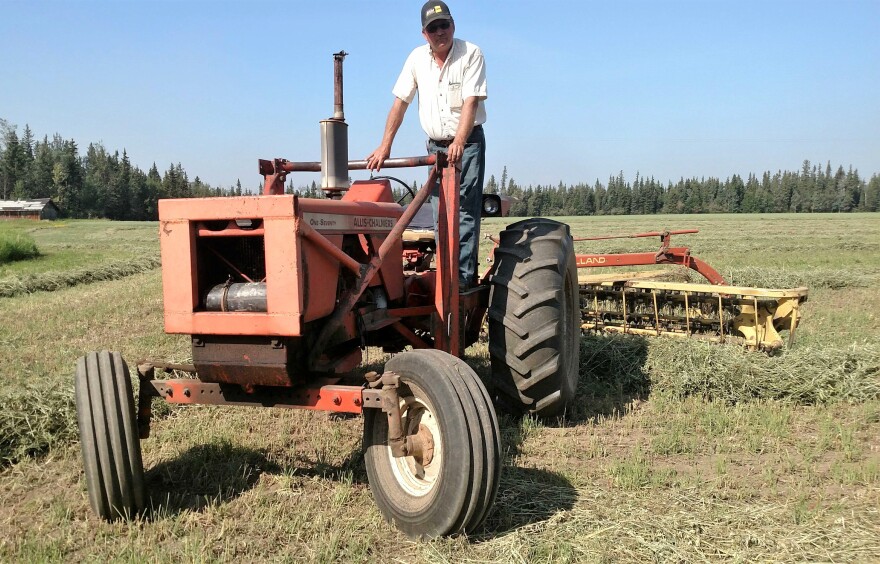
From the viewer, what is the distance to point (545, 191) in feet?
337

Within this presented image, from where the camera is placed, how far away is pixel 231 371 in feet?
10.9

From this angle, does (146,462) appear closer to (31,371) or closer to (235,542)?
(235,542)

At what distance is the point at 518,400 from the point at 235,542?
2024 millimetres

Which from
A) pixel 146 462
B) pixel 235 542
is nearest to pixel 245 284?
pixel 235 542

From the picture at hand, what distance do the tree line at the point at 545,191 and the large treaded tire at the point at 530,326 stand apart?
73.5m

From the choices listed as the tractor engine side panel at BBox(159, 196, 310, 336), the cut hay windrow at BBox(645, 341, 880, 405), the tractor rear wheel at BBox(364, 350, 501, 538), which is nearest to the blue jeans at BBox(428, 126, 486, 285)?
the tractor engine side panel at BBox(159, 196, 310, 336)

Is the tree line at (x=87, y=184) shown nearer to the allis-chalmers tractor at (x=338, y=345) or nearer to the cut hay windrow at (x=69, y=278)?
the cut hay windrow at (x=69, y=278)

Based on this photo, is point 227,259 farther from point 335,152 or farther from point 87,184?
point 87,184

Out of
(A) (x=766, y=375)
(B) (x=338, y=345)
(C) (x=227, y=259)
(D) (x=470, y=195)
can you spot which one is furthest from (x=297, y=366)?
(A) (x=766, y=375)

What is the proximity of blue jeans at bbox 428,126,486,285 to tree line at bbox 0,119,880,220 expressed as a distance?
73.1 metres

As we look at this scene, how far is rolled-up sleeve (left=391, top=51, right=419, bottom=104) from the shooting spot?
15.5 feet

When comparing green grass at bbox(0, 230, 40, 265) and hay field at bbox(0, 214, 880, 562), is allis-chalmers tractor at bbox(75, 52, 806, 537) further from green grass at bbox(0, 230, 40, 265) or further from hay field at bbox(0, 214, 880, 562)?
green grass at bbox(0, 230, 40, 265)

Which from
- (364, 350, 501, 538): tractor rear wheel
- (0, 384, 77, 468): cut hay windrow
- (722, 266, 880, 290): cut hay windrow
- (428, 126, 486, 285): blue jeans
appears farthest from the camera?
(722, 266, 880, 290): cut hay windrow

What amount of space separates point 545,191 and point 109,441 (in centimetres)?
10205
